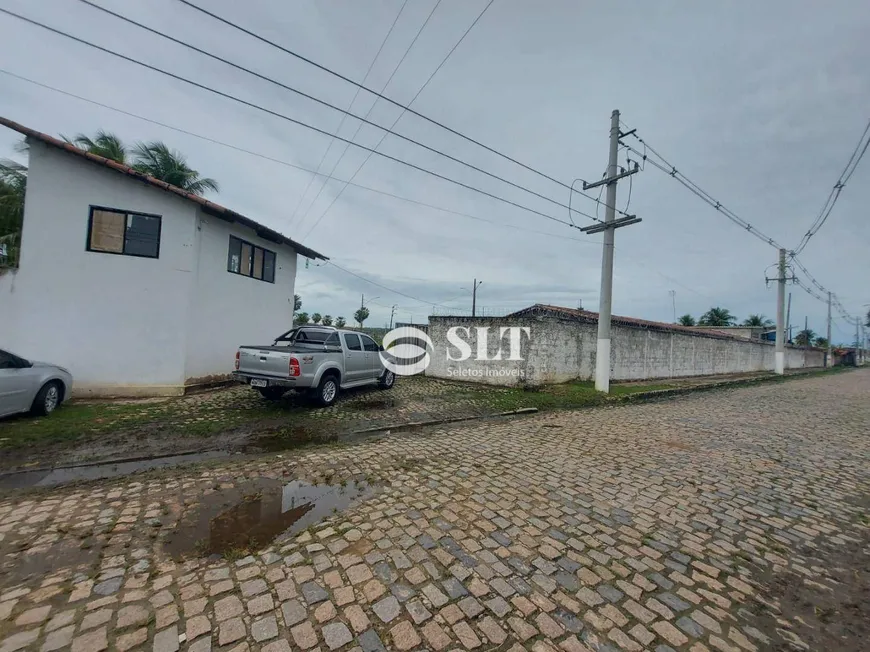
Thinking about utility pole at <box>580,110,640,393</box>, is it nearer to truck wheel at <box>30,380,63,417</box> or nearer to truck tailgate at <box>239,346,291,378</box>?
truck tailgate at <box>239,346,291,378</box>

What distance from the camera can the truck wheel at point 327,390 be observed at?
784 centimetres

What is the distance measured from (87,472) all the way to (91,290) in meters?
5.96

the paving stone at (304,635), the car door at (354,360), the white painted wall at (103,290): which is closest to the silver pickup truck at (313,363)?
the car door at (354,360)

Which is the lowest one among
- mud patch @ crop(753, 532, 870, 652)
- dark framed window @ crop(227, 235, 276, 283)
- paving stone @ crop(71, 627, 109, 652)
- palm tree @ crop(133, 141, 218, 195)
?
paving stone @ crop(71, 627, 109, 652)

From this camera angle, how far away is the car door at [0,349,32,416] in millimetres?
5695

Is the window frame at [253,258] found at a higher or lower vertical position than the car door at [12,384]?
higher

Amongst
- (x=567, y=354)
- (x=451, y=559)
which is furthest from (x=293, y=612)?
(x=567, y=354)

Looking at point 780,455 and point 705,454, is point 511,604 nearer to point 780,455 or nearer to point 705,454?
point 705,454

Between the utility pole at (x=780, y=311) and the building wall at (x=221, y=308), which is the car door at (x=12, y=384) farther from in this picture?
the utility pole at (x=780, y=311)

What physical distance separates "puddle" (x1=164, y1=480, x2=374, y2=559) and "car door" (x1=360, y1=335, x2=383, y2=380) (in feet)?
18.9

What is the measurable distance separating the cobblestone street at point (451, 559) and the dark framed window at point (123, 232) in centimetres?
674

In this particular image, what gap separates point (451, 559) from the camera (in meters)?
2.72

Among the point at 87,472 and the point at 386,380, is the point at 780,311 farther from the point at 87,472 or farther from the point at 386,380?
the point at 87,472

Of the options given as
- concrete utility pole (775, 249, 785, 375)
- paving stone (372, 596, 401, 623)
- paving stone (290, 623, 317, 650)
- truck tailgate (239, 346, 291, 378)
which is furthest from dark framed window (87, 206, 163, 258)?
concrete utility pole (775, 249, 785, 375)
